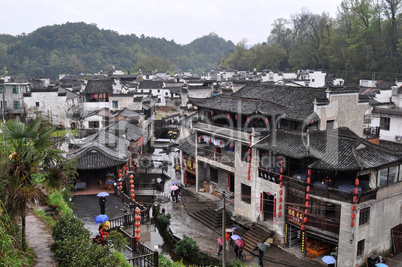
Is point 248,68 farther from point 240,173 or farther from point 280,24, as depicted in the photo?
point 240,173

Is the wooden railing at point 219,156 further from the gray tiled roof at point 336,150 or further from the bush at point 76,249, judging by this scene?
the bush at point 76,249

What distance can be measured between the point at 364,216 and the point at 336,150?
351cm

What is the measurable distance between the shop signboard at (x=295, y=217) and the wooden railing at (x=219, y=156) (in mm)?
6064

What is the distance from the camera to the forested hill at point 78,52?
110 m

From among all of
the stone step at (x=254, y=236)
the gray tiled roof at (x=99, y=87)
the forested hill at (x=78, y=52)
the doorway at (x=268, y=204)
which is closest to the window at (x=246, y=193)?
the doorway at (x=268, y=204)

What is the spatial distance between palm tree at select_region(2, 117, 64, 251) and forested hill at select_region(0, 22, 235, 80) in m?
96.2

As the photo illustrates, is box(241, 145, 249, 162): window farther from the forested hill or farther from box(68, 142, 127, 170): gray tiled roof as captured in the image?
the forested hill

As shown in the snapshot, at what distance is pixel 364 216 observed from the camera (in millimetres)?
18469

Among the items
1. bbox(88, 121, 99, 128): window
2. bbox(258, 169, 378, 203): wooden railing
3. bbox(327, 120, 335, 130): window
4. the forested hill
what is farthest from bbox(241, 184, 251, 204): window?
the forested hill

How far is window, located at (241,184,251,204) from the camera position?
24491mm

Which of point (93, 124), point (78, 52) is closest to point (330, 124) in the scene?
point (93, 124)

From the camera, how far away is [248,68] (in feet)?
331

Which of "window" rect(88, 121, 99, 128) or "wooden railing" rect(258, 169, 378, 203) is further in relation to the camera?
"window" rect(88, 121, 99, 128)

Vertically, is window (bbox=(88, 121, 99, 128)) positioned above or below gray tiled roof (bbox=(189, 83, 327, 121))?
below
